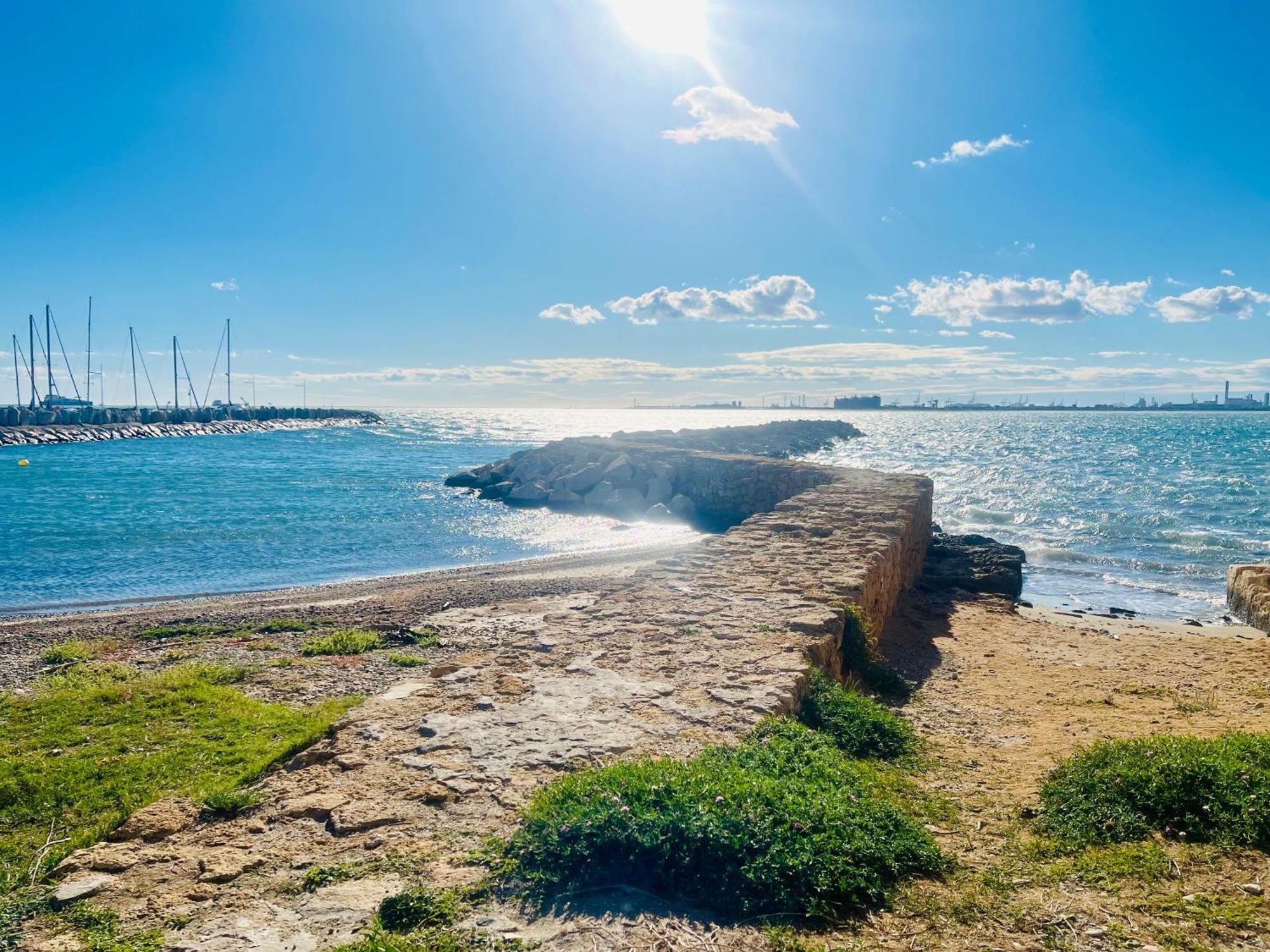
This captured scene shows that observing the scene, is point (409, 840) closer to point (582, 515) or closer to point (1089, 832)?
point (1089, 832)

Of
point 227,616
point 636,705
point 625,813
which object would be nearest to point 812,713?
point 636,705

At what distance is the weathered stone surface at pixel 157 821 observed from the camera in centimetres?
427

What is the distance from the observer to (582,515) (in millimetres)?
30078

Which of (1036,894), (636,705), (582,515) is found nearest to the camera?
(1036,894)

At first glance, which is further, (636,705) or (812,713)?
(812,713)

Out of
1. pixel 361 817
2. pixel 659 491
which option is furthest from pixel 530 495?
pixel 361 817

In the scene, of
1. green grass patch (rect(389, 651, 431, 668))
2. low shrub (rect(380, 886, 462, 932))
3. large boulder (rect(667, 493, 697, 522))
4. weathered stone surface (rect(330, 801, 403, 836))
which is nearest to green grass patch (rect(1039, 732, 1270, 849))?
low shrub (rect(380, 886, 462, 932))

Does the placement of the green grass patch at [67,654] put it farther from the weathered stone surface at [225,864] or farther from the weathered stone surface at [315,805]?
the weathered stone surface at [225,864]

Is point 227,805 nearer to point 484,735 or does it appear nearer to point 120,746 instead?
point 484,735

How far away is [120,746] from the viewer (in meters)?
6.06

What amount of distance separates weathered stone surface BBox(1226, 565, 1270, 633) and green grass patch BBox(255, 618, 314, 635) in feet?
54.5

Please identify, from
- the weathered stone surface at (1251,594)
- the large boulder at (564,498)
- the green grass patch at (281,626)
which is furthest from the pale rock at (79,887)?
the large boulder at (564,498)

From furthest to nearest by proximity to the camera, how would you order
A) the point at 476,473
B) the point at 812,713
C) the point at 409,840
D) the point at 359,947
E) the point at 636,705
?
the point at 476,473, the point at 812,713, the point at 636,705, the point at 409,840, the point at 359,947

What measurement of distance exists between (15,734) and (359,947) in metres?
5.22
